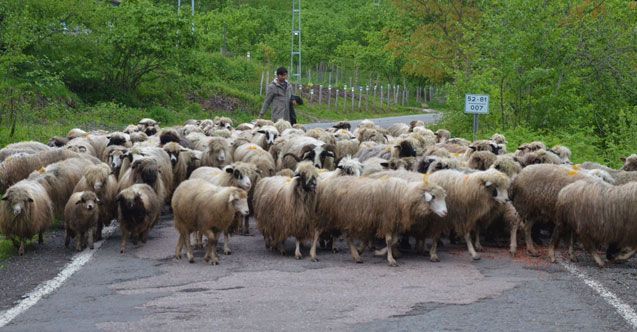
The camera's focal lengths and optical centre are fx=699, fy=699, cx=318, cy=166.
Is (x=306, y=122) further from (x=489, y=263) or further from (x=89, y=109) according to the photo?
(x=489, y=263)

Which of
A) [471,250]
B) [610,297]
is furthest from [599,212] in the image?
[471,250]

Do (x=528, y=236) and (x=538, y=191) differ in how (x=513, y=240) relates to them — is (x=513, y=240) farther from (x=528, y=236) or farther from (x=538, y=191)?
(x=538, y=191)

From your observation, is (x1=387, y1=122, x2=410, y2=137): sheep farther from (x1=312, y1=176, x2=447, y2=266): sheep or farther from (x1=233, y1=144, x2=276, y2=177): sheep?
(x1=312, y1=176, x2=447, y2=266): sheep

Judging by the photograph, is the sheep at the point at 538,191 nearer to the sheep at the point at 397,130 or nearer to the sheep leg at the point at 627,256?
the sheep leg at the point at 627,256

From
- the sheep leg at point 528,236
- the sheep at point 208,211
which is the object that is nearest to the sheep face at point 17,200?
the sheep at point 208,211

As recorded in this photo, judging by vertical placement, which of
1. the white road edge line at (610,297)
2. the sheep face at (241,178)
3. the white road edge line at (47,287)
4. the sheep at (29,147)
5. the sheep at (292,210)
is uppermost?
the sheep at (29,147)

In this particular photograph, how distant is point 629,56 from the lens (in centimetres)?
2291

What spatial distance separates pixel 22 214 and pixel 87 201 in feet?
2.98

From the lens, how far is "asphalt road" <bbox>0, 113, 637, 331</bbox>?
6844 mm

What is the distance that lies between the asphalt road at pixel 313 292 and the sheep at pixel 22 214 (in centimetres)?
36

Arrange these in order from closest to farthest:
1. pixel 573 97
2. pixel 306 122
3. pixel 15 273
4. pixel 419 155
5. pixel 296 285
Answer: pixel 296 285
pixel 15 273
pixel 419 155
pixel 573 97
pixel 306 122

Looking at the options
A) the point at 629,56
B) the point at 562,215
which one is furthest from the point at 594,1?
the point at 562,215

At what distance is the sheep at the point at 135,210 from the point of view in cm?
1046

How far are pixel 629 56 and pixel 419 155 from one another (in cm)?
1277
